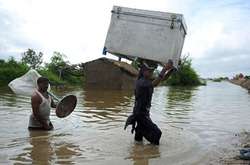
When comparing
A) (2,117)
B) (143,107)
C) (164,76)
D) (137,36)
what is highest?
(137,36)

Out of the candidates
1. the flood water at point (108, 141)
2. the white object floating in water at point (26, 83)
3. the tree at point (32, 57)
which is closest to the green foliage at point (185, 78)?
the tree at point (32, 57)

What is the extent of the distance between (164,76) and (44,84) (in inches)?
101

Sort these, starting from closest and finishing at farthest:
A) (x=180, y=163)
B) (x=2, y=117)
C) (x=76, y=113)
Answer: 1. (x=180, y=163)
2. (x=2, y=117)
3. (x=76, y=113)

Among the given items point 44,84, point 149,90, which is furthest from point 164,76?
point 44,84

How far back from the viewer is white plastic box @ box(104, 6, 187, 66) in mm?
8039

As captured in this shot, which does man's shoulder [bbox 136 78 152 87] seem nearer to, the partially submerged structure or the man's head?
the man's head

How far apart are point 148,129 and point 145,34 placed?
1.80m

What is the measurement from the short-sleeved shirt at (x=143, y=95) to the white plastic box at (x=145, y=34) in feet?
1.55

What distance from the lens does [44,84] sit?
8.87 meters

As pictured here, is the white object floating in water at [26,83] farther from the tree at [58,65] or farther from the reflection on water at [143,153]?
the tree at [58,65]

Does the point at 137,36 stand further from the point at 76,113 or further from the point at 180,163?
the point at 76,113

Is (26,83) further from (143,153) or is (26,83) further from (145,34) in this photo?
(143,153)

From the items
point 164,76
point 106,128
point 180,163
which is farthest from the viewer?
point 106,128

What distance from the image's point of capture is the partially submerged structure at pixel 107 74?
31656 millimetres
